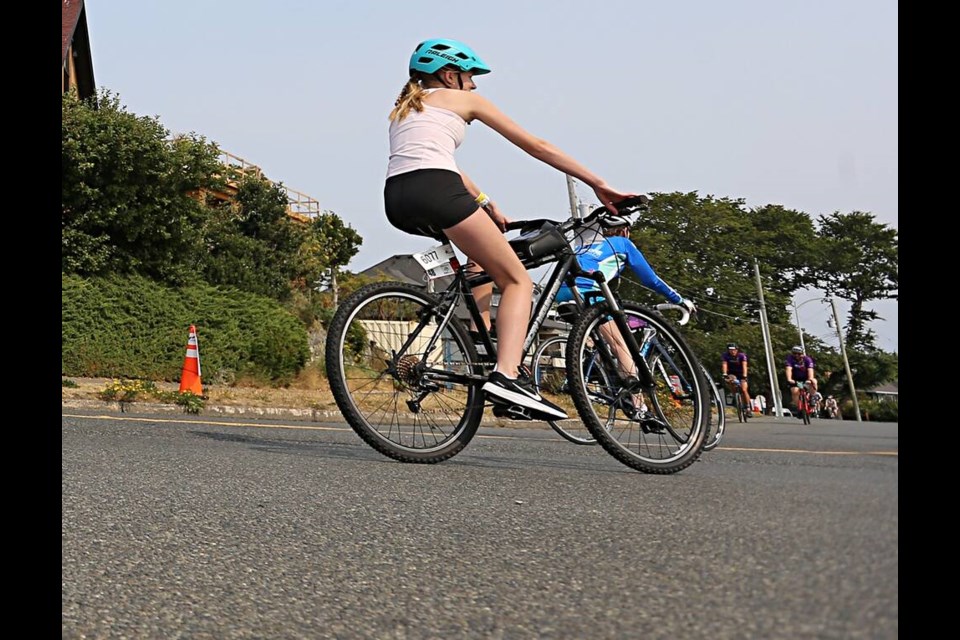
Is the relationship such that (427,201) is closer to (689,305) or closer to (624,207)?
(624,207)

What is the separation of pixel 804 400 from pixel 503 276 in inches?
72.3

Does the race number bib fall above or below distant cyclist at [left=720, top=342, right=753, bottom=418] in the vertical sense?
above

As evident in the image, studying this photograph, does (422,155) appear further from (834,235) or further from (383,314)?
(834,235)

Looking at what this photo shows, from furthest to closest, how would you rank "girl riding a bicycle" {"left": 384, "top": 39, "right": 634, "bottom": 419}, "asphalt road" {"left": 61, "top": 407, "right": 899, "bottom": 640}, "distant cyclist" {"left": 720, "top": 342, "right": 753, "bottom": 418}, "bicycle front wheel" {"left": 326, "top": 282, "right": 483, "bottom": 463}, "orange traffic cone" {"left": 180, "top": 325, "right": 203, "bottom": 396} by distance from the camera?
"orange traffic cone" {"left": 180, "top": 325, "right": 203, "bottom": 396} < "bicycle front wheel" {"left": 326, "top": 282, "right": 483, "bottom": 463} < "girl riding a bicycle" {"left": 384, "top": 39, "right": 634, "bottom": 419} < "distant cyclist" {"left": 720, "top": 342, "right": 753, "bottom": 418} < "asphalt road" {"left": 61, "top": 407, "right": 899, "bottom": 640}

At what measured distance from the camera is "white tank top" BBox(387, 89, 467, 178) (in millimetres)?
2789

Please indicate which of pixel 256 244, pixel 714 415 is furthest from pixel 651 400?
pixel 256 244

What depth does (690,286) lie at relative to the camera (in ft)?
4.97

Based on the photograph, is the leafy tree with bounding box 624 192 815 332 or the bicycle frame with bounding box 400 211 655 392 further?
the bicycle frame with bounding box 400 211 655 392

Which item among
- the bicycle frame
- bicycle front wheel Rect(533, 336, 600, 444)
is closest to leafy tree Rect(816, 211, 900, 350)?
the bicycle frame

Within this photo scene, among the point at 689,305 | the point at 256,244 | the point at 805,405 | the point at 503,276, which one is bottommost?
the point at 805,405

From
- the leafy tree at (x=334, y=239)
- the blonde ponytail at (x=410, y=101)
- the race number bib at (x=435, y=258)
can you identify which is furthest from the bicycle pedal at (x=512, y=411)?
the leafy tree at (x=334, y=239)

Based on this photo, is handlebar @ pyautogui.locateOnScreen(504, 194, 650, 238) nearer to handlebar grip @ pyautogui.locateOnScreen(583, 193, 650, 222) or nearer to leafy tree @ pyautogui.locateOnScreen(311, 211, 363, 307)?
handlebar grip @ pyautogui.locateOnScreen(583, 193, 650, 222)

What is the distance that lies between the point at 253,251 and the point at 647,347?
A: 20.0m

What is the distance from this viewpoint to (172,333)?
44.3 feet
